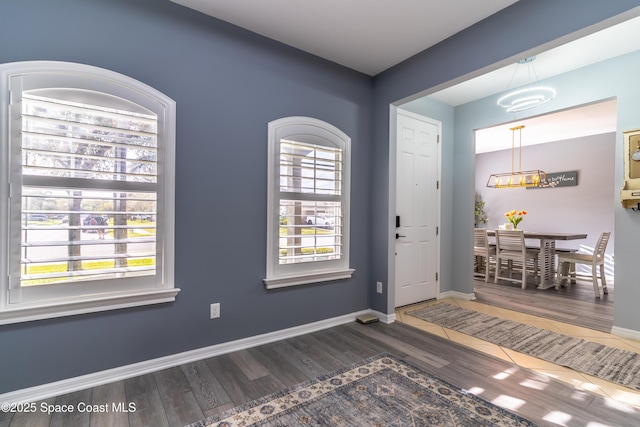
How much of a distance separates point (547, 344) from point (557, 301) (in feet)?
6.36

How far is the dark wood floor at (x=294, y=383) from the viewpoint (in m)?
1.76

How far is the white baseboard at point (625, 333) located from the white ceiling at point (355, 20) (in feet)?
11.0

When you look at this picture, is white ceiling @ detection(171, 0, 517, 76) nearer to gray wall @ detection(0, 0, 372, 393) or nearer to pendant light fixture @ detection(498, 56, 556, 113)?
gray wall @ detection(0, 0, 372, 393)

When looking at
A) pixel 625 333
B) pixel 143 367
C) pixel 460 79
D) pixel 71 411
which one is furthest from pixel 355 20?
pixel 625 333

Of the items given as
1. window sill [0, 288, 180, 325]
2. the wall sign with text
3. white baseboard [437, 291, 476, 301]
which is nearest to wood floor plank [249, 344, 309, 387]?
window sill [0, 288, 180, 325]

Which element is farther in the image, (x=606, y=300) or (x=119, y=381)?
(x=606, y=300)

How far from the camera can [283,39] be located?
110 inches

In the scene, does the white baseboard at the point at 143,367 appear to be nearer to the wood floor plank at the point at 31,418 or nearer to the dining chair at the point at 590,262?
the wood floor plank at the point at 31,418

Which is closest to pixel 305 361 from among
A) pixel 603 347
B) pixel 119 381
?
pixel 119 381

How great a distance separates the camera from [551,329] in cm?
322

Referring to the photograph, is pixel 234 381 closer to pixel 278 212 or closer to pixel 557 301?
pixel 278 212

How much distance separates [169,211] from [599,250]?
19.9 ft

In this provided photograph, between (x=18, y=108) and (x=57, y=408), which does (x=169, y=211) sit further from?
(x=57, y=408)

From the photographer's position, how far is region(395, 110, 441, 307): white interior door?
3857 millimetres
